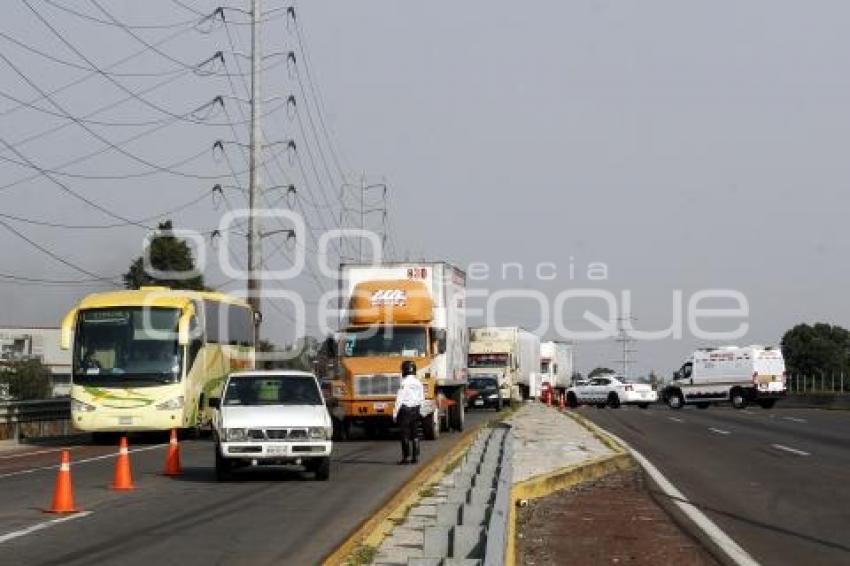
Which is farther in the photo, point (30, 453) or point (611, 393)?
point (611, 393)

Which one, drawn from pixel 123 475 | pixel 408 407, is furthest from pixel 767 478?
pixel 123 475

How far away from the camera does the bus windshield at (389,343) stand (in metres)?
29.8

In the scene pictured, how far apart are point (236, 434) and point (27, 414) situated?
54.6 ft

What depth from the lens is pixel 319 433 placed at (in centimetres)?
1888

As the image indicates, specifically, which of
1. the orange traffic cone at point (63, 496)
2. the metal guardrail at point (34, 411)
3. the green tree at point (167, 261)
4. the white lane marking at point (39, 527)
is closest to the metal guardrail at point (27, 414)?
the metal guardrail at point (34, 411)

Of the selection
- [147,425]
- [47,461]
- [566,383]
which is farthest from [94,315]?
[566,383]

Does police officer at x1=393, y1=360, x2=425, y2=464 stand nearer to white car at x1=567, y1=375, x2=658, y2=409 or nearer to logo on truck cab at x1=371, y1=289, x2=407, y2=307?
logo on truck cab at x1=371, y1=289, x2=407, y2=307

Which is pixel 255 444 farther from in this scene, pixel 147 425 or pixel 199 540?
pixel 147 425

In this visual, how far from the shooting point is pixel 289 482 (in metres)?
19.3

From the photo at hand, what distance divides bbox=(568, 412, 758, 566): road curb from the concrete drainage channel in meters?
1.99

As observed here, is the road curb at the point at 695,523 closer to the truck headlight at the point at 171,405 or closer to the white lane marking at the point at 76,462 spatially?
the white lane marking at the point at 76,462

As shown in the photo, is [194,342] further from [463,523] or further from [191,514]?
[463,523]

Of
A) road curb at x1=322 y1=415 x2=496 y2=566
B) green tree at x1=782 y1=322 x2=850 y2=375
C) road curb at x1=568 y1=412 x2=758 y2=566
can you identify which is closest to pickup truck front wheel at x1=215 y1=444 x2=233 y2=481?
road curb at x1=322 y1=415 x2=496 y2=566

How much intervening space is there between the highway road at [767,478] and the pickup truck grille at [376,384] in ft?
18.5
